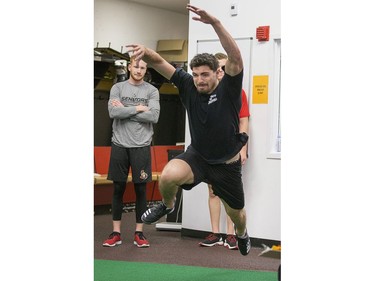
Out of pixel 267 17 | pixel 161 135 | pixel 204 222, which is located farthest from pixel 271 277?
pixel 161 135

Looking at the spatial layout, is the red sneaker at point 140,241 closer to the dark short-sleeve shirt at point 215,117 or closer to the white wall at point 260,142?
the white wall at point 260,142

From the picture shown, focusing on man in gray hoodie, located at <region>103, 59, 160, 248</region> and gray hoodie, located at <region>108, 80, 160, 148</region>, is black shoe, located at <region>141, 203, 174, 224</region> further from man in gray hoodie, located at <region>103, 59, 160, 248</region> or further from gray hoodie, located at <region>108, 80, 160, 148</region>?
gray hoodie, located at <region>108, 80, 160, 148</region>

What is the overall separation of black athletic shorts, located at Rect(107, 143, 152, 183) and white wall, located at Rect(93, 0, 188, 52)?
14.9 feet

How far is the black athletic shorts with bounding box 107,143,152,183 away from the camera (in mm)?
6027

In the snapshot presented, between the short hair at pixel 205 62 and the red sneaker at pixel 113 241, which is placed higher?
the short hair at pixel 205 62

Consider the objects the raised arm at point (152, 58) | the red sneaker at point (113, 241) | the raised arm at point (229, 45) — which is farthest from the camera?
the red sneaker at point (113, 241)

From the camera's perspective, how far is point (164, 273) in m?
5.02

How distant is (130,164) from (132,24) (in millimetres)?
5232

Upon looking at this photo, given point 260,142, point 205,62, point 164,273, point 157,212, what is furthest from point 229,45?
point 260,142

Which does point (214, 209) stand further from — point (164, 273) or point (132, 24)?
point (132, 24)

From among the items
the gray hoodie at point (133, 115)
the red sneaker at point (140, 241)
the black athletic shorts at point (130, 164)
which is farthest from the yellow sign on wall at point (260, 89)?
the red sneaker at point (140, 241)

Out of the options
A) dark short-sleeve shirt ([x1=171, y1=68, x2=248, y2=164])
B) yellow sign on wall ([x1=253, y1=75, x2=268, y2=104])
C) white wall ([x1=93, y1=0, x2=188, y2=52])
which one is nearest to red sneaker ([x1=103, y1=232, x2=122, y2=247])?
yellow sign on wall ([x1=253, y1=75, x2=268, y2=104])

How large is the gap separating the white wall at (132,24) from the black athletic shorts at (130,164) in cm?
455

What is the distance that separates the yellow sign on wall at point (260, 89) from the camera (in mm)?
6262
